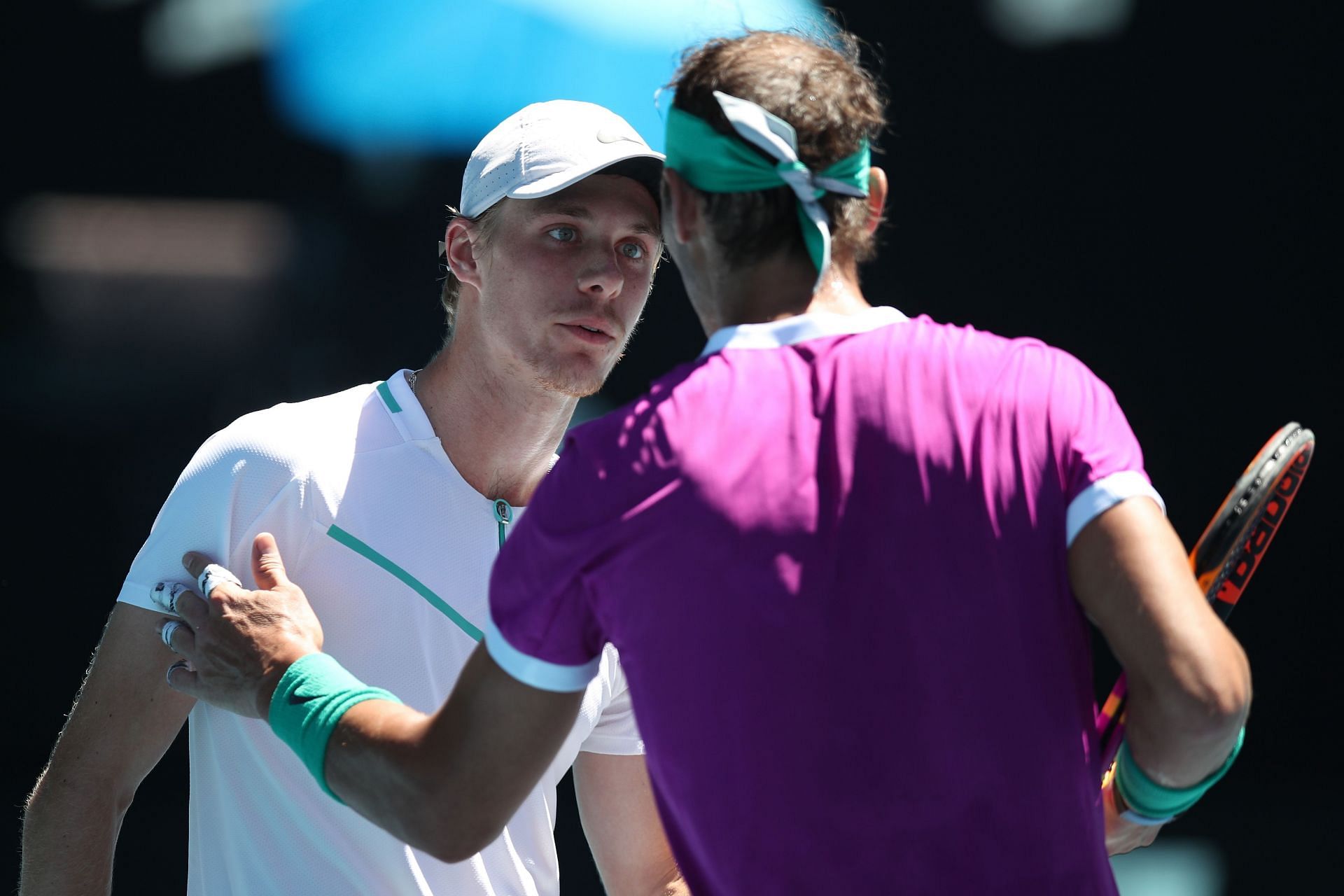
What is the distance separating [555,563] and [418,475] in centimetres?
84

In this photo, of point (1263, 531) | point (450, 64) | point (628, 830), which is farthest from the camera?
point (450, 64)

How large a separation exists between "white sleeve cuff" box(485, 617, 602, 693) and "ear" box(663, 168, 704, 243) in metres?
0.43

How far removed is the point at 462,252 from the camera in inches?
89.0

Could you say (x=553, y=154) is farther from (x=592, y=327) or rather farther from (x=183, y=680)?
(x=183, y=680)

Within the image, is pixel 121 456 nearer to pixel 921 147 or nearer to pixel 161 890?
pixel 161 890

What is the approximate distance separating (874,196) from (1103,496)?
42 cm

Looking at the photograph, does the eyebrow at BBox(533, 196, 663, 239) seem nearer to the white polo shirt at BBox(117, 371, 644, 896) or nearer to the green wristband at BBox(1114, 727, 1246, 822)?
the white polo shirt at BBox(117, 371, 644, 896)

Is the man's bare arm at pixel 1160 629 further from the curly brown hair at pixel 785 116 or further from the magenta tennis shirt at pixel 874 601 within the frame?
the curly brown hair at pixel 785 116

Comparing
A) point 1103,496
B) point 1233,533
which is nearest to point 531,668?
point 1103,496

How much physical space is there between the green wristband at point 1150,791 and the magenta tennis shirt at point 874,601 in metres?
0.08

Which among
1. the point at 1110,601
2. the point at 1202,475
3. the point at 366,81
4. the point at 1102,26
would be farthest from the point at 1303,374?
the point at 1110,601

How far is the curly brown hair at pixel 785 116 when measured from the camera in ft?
4.38

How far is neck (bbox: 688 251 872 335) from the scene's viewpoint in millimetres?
1314

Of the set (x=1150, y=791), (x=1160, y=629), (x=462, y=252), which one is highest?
(x=462, y=252)
